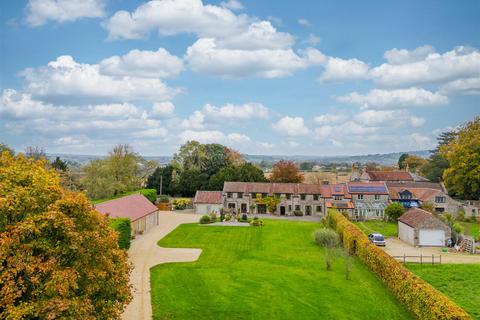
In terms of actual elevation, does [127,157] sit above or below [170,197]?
above

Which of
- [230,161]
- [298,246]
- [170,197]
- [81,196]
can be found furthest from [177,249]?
[230,161]

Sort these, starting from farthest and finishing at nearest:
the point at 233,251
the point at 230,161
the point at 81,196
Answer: the point at 230,161 → the point at 233,251 → the point at 81,196

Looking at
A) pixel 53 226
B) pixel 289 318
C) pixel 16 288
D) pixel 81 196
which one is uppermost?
pixel 81 196

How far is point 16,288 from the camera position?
45.2 ft

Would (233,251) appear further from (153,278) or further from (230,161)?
(230,161)

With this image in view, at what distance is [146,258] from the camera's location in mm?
38750

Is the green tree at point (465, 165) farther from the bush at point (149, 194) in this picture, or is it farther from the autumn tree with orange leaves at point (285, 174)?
the bush at point (149, 194)

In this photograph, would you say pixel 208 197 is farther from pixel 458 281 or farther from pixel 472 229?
pixel 458 281

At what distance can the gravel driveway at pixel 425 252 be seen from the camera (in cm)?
3988

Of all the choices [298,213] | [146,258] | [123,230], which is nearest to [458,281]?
[146,258]

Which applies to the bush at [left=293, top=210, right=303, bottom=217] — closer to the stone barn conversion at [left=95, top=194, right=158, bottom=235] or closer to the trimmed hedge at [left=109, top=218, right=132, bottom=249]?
the stone barn conversion at [left=95, top=194, right=158, bottom=235]

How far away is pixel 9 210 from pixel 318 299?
19890 mm

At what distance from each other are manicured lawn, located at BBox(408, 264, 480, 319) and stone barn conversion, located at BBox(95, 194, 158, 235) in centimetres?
3111

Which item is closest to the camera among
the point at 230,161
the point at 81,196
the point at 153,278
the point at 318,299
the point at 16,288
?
the point at 16,288
